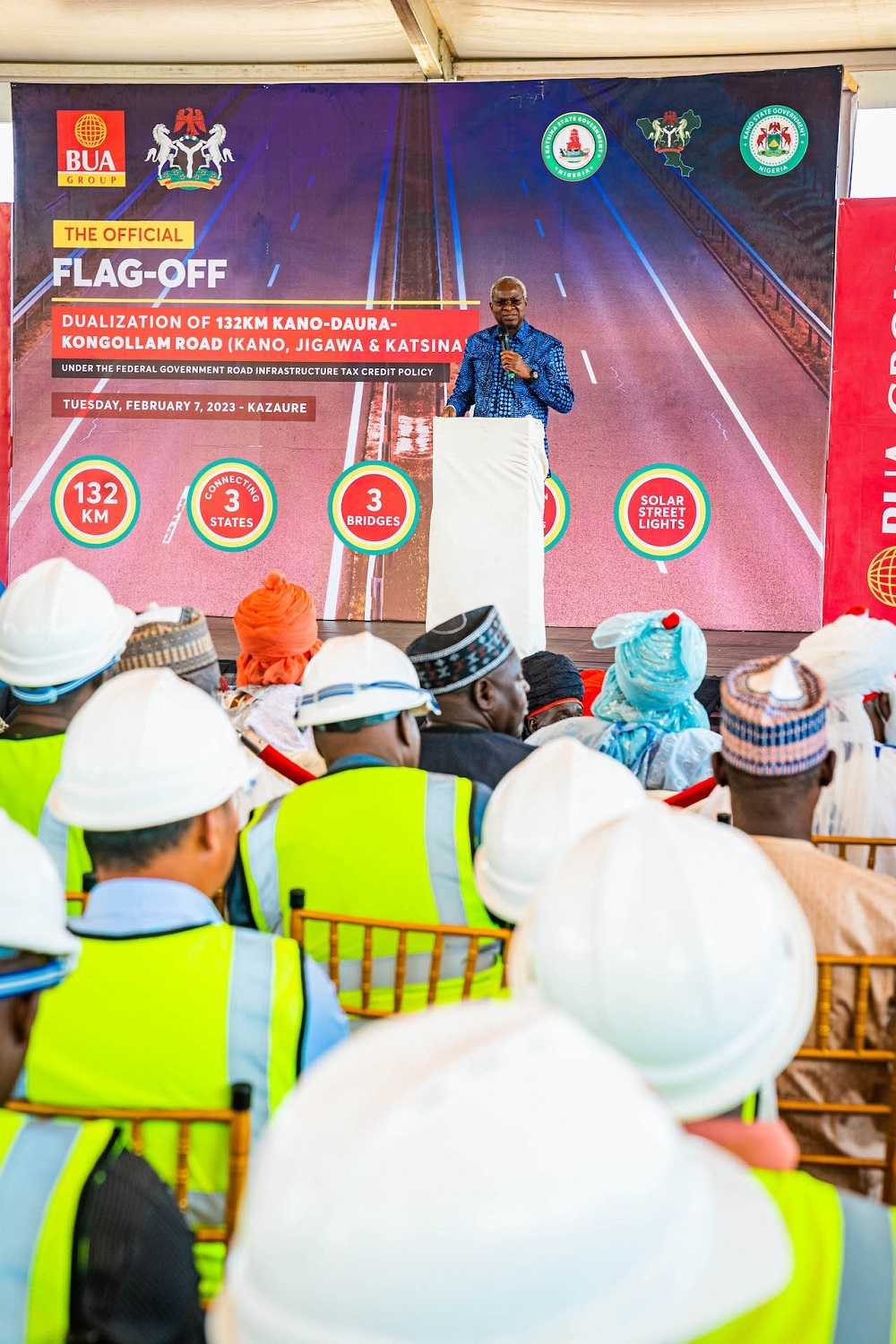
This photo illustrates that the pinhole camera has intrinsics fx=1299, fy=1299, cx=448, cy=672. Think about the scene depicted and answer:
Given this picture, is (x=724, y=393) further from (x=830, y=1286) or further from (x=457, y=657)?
(x=830, y=1286)

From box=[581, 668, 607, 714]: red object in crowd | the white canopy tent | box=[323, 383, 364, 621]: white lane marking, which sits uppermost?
the white canopy tent

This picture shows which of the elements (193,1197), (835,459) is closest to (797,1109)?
(193,1197)

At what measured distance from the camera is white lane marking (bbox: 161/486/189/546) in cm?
895

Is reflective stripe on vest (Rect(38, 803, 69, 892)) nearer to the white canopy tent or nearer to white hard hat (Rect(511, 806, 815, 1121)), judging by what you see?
white hard hat (Rect(511, 806, 815, 1121))

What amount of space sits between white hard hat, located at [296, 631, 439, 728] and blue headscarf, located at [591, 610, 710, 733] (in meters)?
1.07

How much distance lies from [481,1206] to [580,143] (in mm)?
8797

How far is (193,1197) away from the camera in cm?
133

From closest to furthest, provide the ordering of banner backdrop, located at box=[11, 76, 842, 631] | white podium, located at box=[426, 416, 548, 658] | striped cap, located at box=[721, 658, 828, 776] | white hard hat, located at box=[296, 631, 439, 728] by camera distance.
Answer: striped cap, located at box=[721, 658, 828, 776], white hard hat, located at box=[296, 631, 439, 728], white podium, located at box=[426, 416, 548, 658], banner backdrop, located at box=[11, 76, 842, 631]

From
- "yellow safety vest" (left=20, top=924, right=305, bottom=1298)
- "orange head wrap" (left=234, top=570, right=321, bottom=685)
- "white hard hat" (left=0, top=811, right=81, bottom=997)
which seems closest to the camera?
"white hard hat" (left=0, top=811, right=81, bottom=997)

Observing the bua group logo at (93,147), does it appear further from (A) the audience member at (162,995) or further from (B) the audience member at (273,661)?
(A) the audience member at (162,995)

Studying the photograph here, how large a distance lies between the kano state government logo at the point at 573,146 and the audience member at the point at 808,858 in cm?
720

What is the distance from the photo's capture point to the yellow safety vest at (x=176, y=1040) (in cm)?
131

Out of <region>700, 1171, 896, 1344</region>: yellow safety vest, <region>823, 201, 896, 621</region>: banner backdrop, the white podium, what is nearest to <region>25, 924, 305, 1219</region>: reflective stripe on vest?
<region>700, 1171, 896, 1344</region>: yellow safety vest

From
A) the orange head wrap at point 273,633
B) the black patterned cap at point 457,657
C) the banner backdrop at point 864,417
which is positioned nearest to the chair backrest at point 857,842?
the black patterned cap at point 457,657
